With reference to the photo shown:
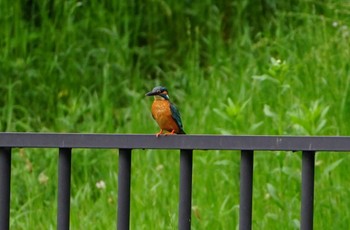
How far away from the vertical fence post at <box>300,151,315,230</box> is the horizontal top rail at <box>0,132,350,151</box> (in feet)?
0.20

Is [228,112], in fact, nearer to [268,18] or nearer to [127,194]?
[127,194]

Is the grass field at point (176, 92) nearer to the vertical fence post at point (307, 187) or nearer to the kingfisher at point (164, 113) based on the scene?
the kingfisher at point (164, 113)

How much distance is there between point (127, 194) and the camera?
2607 mm

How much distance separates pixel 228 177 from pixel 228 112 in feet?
1.66

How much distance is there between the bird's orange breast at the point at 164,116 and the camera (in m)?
3.23

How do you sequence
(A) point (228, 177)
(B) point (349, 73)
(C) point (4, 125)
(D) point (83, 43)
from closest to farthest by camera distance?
(A) point (228, 177) → (B) point (349, 73) → (C) point (4, 125) → (D) point (83, 43)

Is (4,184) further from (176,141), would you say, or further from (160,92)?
(160,92)

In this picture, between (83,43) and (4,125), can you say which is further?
(83,43)

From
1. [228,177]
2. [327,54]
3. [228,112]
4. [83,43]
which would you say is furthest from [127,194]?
[83,43]

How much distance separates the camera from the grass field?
14.7 ft

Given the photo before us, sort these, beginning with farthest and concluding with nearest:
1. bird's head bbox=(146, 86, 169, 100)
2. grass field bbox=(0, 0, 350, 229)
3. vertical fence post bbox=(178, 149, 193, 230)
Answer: grass field bbox=(0, 0, 350, 229) < bird's head bbox=(146, 86, 169, 100) < vertical fence post bbox=(178, 149, 193, 230)

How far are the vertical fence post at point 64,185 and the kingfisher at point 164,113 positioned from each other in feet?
2.13

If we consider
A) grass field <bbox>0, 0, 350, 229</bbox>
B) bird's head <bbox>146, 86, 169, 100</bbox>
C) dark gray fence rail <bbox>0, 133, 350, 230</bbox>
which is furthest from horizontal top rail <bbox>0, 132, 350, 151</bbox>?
grass field <bbox>0, 0, 350, 229</bbox>

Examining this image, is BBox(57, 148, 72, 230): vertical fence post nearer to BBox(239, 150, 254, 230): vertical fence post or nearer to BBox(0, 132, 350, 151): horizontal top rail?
BBox(0, 132, 350, 151): horizontal top rail
